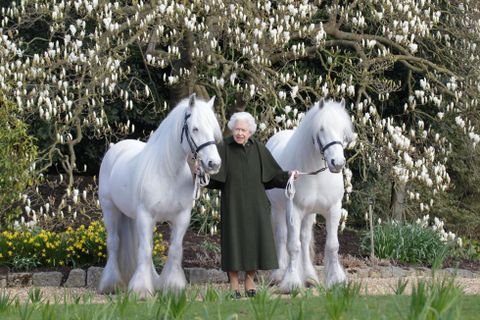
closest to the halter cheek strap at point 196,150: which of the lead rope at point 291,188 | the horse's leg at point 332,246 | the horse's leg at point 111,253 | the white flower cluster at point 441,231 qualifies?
the lead rope at point 291,188

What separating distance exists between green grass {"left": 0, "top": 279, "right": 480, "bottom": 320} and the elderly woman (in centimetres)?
209

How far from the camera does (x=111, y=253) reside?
8906mm

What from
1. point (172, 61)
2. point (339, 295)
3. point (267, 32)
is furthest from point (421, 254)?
point (339, 295)

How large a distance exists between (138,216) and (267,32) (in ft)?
15.5

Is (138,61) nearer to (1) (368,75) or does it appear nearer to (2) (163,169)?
(1) (368,75)

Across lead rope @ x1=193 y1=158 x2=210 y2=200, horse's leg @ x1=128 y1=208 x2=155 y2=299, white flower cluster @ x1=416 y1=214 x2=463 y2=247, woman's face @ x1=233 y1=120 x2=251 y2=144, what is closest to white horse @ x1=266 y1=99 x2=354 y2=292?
woman's face @ x1=233 y1=120 x2=251 y2=144

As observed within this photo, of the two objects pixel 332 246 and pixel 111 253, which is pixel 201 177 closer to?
pixel 332 246

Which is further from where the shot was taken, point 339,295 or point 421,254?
point 421,254

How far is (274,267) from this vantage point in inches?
307

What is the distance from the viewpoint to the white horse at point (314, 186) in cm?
791

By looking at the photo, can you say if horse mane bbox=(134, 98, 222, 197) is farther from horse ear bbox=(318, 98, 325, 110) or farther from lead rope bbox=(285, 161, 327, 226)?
horse ear bbox=(318, 98, 325, 110)

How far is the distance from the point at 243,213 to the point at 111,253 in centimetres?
169

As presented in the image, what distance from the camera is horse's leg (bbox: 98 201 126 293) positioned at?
8680 mm

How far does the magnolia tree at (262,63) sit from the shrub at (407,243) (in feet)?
1.67
